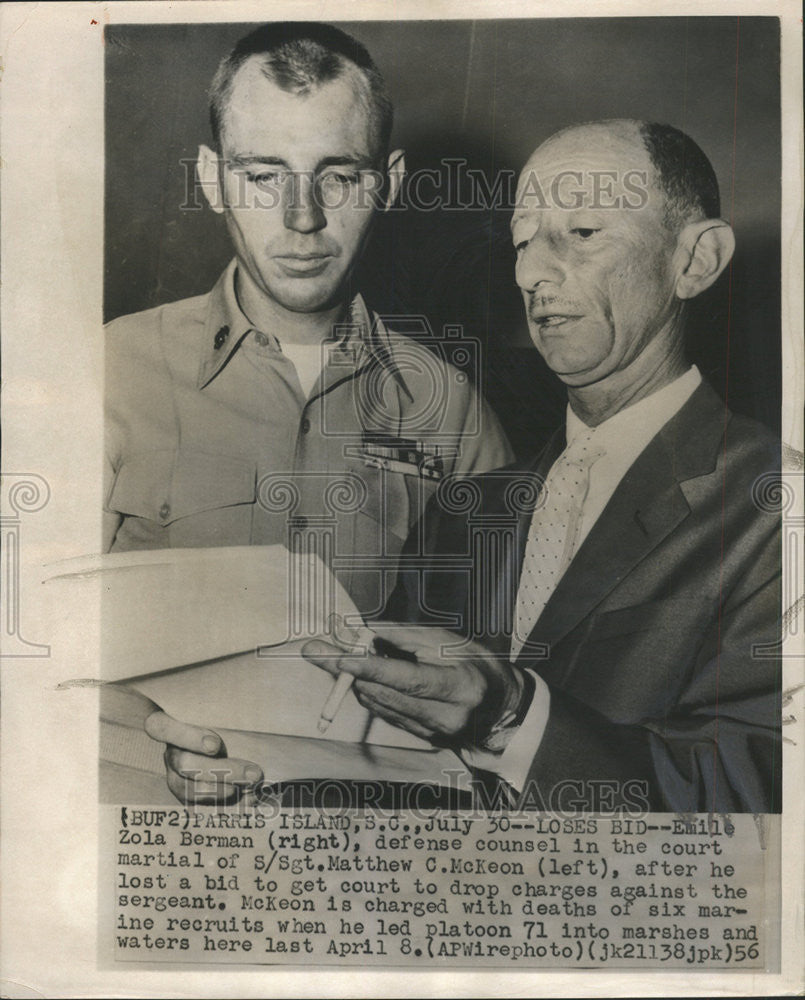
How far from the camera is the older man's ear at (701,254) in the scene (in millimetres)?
2740

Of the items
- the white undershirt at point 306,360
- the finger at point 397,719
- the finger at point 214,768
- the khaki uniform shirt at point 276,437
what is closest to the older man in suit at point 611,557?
the finger at point 397,719

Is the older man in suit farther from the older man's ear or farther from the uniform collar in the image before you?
the uniform collar

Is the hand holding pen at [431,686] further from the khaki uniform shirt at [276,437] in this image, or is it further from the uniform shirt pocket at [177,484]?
the uniform shirt pocket at [177,484]

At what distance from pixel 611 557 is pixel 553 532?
19 centimetres

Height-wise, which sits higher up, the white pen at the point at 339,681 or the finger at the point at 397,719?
A: the white pen at the point at 339,681

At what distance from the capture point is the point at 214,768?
8.90ft

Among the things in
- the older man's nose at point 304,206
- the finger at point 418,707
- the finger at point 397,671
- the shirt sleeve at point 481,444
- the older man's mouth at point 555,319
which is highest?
the older man's nose at point 304,206

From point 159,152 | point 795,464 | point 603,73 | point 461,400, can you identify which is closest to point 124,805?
point 461,400

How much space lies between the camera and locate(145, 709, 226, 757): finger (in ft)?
8.89

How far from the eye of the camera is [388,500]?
2734mm

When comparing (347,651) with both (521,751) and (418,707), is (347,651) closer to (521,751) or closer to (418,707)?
(418,707)

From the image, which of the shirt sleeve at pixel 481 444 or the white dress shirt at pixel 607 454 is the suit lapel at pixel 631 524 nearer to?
the white dress shirt at pixel 607 454

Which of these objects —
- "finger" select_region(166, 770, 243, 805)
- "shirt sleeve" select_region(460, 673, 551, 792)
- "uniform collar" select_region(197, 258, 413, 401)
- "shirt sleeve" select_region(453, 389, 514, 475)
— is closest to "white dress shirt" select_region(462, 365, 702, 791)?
Result: "shirt sleeve" select_region(460, 673, 551, 792)

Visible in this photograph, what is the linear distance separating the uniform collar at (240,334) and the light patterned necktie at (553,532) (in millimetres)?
521
